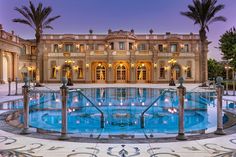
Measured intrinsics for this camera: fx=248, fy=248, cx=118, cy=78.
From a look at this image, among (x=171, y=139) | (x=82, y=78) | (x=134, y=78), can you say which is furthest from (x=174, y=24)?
(x=171, y=139)

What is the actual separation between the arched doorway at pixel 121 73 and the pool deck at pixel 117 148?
114ft

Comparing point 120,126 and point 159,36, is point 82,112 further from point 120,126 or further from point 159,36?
point 159,36

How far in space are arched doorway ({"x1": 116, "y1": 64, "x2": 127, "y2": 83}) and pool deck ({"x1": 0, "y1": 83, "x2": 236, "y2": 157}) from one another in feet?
114

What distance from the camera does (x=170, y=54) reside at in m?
40.3

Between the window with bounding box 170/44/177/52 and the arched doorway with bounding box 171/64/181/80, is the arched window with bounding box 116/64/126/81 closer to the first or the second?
the arched doorway with bounding box 171/64/181/80

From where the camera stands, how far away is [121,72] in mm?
40031

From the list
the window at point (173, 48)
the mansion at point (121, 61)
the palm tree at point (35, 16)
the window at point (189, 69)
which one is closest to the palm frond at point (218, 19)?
the mansion at point (121, 61)

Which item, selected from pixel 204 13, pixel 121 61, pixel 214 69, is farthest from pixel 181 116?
pixel 214 69

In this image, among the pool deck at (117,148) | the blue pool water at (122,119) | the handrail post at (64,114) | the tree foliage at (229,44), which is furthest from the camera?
the tree foliage at (229,44)

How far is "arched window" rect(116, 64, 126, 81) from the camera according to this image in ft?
131

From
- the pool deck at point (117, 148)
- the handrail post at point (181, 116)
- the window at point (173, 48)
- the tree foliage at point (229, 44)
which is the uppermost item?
the window at point (173, 48)

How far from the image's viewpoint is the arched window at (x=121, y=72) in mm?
40031

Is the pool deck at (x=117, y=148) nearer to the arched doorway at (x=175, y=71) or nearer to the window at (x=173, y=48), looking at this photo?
the arched doorway at (x=175, y=71)

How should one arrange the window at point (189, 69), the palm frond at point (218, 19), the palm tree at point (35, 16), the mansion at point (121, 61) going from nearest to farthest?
the palm tree at point (35, 16)
the palm frond at point (218, 19)
the mansion at point (121, 61)
the window at point (189, 69)
